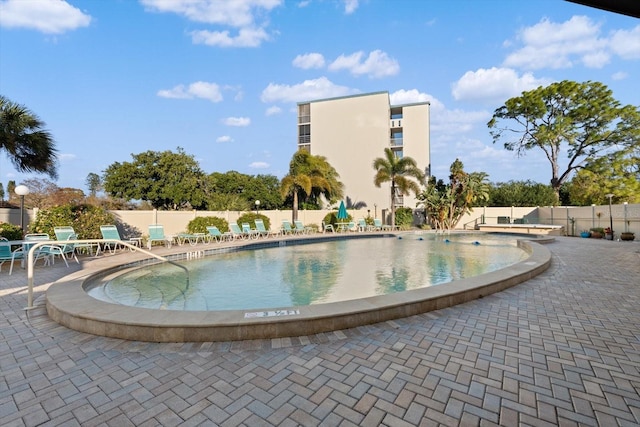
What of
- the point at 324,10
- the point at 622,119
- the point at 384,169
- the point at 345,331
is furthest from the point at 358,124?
the point at 345,331

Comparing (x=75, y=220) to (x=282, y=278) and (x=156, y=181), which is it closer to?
(x=282, y=278)

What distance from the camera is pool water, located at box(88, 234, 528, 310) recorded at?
5141 mm

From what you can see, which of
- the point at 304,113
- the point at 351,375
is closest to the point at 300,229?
the point at 351,375

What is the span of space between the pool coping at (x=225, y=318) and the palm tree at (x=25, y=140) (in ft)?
21.9

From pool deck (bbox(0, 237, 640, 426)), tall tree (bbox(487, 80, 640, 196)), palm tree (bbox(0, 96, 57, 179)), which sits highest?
tall tree (bbox(487, 80, 640, 196))

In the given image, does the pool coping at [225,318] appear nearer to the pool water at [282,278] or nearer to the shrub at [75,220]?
the pool water at [282,278]

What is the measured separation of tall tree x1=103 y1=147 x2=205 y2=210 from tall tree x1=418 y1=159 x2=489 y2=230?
2199cm

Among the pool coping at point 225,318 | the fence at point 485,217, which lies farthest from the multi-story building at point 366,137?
the pool coping at point 225,318

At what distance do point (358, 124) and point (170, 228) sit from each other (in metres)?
20.1

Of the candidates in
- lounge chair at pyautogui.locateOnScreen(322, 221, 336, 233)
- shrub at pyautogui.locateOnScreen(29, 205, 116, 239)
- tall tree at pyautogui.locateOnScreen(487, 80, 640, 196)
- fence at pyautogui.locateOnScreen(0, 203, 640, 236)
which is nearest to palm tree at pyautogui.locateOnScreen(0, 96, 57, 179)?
shrub at pyautogui.locateOnScreen(29, 205, 116, 239)

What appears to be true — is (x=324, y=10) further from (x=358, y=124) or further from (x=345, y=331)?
(x=358, y=124)

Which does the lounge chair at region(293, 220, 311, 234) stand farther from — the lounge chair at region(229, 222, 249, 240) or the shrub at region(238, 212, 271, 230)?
the lounge chair at region(229, 222, 249, 240)

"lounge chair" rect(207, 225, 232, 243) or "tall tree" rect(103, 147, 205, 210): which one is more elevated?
"tall tree" rect(103, 147, 205, 210)

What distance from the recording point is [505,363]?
2666mm
